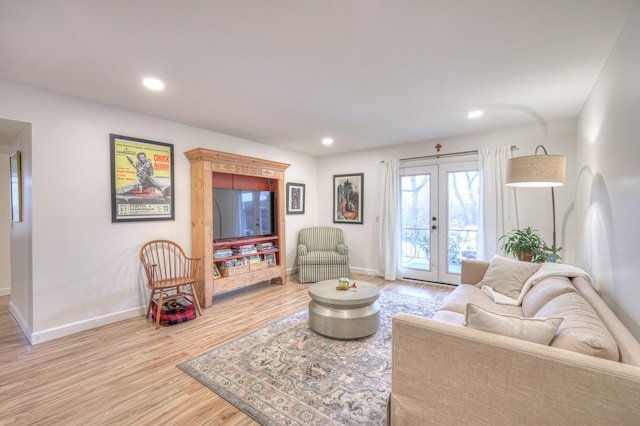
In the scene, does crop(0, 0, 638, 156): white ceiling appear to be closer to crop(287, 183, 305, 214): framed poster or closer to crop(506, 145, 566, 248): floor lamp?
crop(506, 145, 566, 248): floor lamp

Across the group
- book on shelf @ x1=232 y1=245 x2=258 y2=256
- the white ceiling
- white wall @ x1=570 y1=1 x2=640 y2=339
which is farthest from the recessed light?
white wall @ x1=570 y1=1 x2=640 y2=339

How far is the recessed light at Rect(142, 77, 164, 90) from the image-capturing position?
2.49 metres

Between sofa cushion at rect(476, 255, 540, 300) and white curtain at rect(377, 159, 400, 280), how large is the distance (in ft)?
6.96

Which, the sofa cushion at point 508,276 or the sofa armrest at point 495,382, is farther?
the sofa cushion at point 508,276

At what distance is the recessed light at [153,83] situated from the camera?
2.49 meters

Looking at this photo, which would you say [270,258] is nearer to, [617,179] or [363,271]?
[363,271]

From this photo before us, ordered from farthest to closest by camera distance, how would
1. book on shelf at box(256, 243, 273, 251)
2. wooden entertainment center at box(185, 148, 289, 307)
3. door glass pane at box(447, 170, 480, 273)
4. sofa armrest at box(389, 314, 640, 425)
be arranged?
book on shelf at box(256, 243, 273, 251) → door glass pane at box(447, 170, 480, 273) → wooden entertainment center at box(185, 148, 289, 307) → sofa armrest at box(389, 314, 640, 425)

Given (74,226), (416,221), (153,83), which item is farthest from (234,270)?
(416,221)

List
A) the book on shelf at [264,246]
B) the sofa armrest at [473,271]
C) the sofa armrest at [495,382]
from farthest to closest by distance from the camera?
the book on shelf at [264,246] < the sofa armrest at [473,271] < the sofa armrest at [495,382]

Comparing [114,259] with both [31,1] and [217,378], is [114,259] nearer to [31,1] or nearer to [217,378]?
[217,378]

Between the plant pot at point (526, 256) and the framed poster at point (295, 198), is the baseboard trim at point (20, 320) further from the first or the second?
the plant pot at point (526, 256)

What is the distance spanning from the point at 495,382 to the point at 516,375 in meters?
0.09

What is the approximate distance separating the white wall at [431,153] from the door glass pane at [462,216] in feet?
1.64

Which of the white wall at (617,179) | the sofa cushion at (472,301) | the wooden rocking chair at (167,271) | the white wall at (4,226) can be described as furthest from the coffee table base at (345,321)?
the white wall at (4,226)
